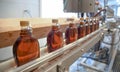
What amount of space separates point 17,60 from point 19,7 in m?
2.35

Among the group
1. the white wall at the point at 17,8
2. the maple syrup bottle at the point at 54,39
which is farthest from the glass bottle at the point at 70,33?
the white wall at the point at 17,8

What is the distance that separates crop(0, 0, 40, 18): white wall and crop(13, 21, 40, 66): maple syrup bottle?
80.8 inches

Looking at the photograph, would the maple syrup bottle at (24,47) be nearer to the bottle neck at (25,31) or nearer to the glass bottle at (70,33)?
the bottle neck at (25,31)

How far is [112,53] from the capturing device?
7.07 feet

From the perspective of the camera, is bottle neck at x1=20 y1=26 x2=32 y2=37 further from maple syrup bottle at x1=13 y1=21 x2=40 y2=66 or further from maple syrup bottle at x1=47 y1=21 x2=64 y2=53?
maple syrup bottle at x1=47 y1=21 x2=64 y2=53

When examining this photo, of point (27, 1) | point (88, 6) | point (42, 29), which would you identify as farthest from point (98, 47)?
point (42, 29)

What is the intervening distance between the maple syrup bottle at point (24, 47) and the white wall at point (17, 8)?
6.73ft

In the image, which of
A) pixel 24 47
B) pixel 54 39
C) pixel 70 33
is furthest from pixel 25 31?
pixel 70 33

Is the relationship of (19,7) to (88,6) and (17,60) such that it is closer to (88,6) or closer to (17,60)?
(88,6)

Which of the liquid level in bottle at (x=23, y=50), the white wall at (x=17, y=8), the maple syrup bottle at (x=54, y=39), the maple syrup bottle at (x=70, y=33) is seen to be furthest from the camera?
the white wall at (x=17, y=8)

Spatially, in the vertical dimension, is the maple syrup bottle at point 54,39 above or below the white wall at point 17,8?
below

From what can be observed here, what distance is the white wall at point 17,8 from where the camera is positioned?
7.72 feet

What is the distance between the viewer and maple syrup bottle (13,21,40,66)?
17.6 inches

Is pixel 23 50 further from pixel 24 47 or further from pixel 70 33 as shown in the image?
pixel 70 33
